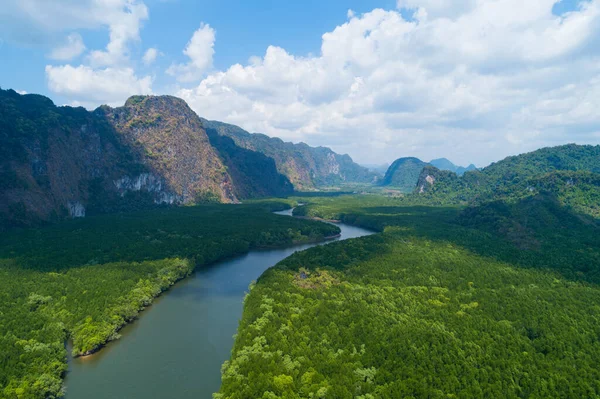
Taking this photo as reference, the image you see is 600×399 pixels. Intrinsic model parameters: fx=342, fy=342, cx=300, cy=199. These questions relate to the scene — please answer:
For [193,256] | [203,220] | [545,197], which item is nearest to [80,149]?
[203,220]

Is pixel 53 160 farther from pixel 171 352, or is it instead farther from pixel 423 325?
pixel 423 325

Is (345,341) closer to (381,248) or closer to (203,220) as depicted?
(381,248)

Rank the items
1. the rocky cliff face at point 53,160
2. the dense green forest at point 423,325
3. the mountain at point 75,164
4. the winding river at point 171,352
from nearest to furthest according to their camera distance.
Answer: the dense green forest at point 423,325 < the winding river at point 171,352 < the rocky cliff face at point 53,160 < the mountain at point 75,164

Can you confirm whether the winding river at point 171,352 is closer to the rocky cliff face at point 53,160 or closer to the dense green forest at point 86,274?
the dense green forest at point 86,274

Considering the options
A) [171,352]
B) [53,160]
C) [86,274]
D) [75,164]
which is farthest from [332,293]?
[75,164]

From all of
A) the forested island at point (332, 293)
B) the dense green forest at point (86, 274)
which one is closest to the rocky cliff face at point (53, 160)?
the forested island at point (332, 293)

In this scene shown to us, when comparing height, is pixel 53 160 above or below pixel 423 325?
above
